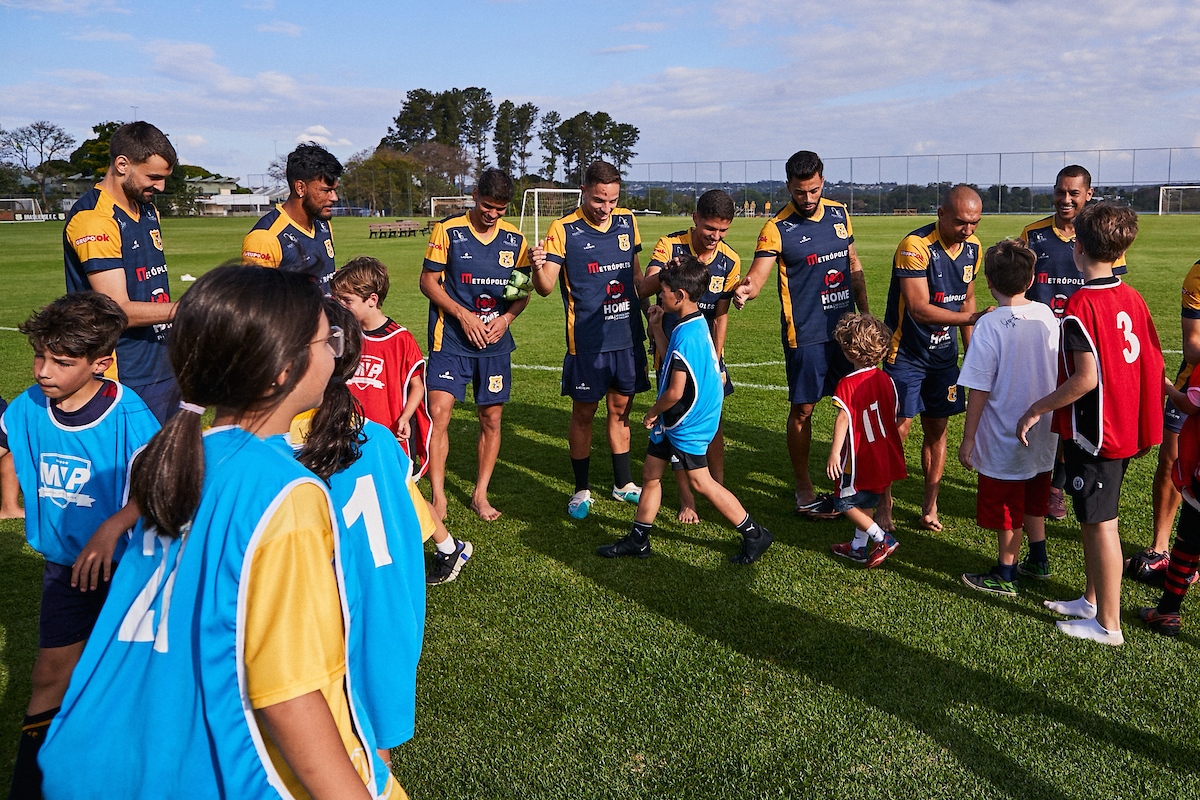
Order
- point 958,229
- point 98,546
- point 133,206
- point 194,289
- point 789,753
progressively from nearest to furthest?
point 194,289 < point 98,546 < point 789,753 < point 133,206 < point 958,229

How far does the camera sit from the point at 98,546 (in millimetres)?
2289

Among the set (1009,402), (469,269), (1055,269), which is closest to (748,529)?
(1009,402)

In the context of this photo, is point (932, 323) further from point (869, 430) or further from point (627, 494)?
point (627, 494)

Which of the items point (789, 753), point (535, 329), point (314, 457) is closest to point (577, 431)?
point (789, 753)

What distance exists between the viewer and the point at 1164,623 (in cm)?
399

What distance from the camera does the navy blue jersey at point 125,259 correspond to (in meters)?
4.04

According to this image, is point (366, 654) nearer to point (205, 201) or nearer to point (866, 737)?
point (866, 737)

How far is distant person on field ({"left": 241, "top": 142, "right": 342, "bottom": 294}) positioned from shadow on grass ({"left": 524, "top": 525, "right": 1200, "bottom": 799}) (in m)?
2.47

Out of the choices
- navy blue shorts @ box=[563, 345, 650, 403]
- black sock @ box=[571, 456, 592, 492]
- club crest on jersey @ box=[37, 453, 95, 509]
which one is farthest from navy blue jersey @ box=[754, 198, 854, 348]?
club crest on jersey @ box=[37, 453, 95, 509]

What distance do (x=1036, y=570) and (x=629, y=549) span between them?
2246 millimetres

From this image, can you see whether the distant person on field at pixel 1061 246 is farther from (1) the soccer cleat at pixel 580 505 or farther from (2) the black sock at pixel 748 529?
(1) the soccer cleat at pixel 580 505

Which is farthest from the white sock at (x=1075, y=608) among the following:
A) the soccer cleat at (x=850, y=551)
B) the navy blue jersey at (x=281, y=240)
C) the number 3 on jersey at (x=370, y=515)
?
the navy blue jersey at (x=281, y=240)

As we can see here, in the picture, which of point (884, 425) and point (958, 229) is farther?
point (958, 229)

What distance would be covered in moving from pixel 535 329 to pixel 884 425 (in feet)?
32.3
